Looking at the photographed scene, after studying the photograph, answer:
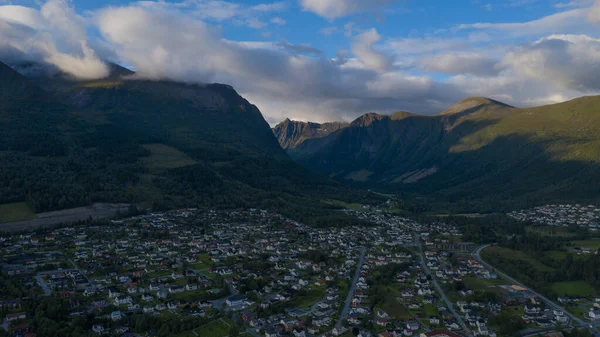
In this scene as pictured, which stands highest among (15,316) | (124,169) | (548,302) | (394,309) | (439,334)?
(124,169)

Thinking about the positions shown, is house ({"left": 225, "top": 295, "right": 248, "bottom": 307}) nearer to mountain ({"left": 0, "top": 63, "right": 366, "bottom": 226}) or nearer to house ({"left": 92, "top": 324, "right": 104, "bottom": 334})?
house ({"left": 92, "top": 324, "right": 104, "bottom": 334})

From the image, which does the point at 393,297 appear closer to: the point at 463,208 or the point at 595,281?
the point at 595,281

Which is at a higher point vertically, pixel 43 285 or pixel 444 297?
pixel 43 285

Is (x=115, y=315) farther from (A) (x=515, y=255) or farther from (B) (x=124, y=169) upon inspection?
(B) (x=124, y=169)

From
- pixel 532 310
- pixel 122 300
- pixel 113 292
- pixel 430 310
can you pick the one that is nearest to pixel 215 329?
pixel 122 300

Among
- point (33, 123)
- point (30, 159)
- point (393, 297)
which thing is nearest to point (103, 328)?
point (393, 297)

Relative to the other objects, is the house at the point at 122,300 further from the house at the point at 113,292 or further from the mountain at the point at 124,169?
the mountain at the point at 124,169
